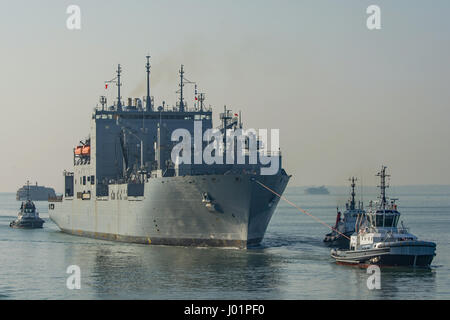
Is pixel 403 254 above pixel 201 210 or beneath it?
beneath

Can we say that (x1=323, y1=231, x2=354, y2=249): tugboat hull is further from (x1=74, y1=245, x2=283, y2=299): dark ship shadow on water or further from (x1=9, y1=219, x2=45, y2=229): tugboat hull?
(x1=9, y1=219, x2=45, y2=229): tugboat hull

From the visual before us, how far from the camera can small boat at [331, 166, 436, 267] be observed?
47.8m

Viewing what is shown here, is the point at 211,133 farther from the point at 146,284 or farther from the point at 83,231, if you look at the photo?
the point at 146,284

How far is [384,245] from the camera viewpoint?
48250 mm

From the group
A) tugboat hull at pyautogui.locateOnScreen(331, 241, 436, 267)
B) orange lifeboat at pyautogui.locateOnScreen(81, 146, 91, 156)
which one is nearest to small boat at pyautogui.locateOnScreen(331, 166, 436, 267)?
tugboat hull at pyautogui.locateOnScreen(331, 241, 436, 267)

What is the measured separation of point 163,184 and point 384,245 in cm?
1876

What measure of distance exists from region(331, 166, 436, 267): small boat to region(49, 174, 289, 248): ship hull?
7.94 metres

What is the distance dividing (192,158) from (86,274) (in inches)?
640

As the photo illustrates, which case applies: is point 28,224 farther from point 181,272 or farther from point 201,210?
point 181,272

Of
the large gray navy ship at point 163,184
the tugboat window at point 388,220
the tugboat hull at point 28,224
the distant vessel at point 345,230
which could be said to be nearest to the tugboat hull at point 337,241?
the distant vessel at point 345,230

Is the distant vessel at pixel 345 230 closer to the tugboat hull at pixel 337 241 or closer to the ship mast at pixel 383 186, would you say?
the tugboat hull at pixel 337 241

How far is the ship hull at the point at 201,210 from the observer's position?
185 feet

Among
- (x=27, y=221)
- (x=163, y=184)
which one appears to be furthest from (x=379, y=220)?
(x=27, y=221)
